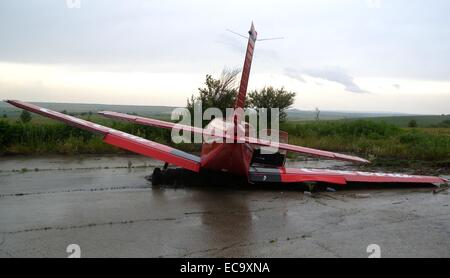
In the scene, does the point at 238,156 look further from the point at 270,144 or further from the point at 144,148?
the point at 144,148

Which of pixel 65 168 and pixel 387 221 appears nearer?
pixel 387 221

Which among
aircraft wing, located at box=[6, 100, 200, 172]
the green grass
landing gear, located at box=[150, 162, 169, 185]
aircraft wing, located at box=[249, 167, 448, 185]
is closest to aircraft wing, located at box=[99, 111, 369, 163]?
aircraft wing, located at box=[249, 167, 448, 185]

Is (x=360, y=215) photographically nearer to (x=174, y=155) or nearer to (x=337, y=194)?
(x=337, y=194)

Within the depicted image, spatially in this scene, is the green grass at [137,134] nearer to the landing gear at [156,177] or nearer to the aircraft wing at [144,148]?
the aircraft wing at [144,148]

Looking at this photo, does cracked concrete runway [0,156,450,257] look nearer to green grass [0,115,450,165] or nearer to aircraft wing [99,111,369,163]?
aircraft wing [99,111,369,163]

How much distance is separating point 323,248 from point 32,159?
39.4 feet

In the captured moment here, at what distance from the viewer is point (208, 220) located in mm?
7551

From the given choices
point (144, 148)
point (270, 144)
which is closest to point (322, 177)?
point (270, 144)

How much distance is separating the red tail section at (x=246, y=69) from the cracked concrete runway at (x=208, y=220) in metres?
2.06

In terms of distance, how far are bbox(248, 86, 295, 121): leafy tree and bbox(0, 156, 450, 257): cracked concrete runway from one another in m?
17.8

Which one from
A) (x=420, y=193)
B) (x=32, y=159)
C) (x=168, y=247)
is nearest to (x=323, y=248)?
(x=168, y=247)

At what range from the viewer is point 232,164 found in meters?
9.78

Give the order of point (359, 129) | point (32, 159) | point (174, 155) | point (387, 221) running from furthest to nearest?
point (359, 129), point (32, 159), point (174, 155), point (387, 221)

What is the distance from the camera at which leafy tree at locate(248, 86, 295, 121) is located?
2847 cm
